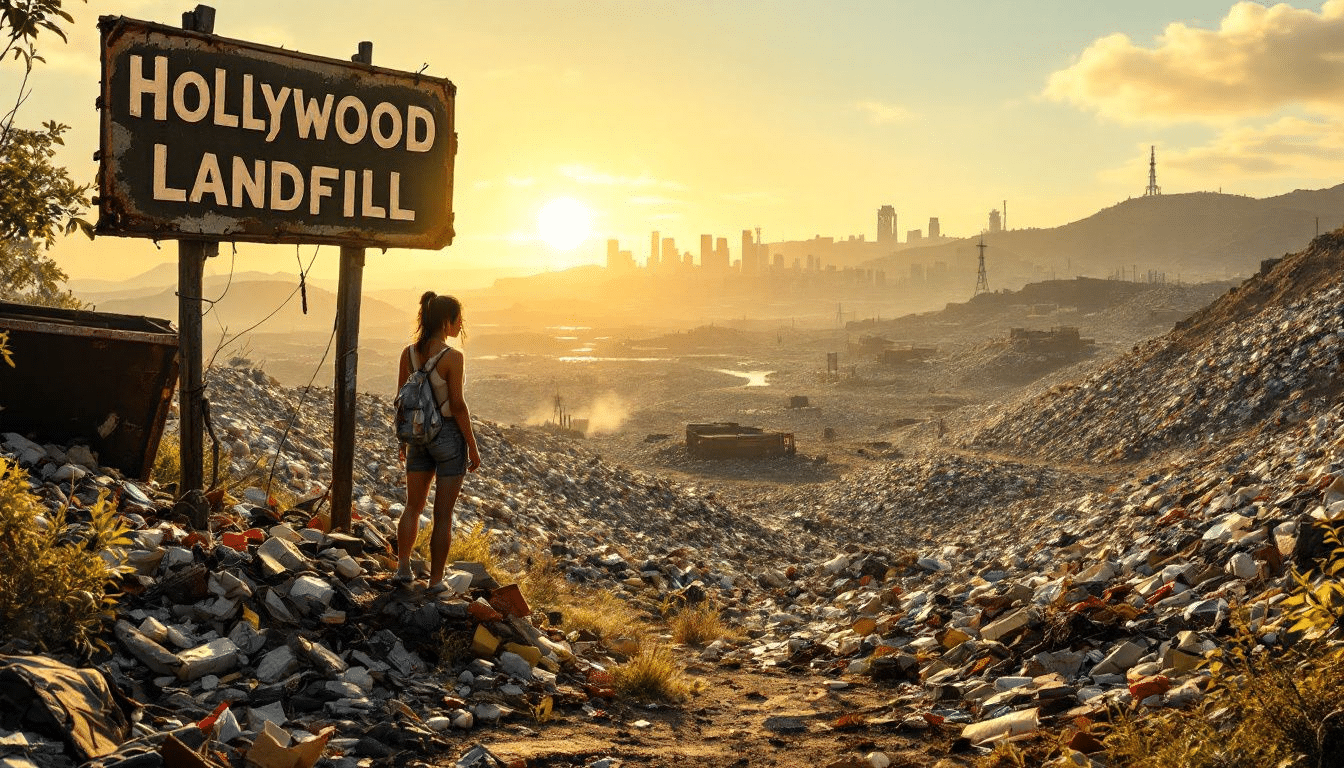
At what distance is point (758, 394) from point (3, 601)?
53242 millimetres

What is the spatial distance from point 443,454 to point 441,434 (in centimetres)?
14

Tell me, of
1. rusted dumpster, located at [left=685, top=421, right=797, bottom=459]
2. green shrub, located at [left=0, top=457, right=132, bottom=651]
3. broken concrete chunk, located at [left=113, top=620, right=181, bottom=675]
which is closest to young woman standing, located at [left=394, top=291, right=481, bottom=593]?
broken concrete chunk, located at [left=113, top=620, right=181, bottom=675]

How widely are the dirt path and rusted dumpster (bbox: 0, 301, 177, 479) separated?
180 inches

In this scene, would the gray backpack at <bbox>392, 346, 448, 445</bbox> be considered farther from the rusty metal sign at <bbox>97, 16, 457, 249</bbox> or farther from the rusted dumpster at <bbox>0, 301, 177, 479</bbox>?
the rusted dumpster at <bbox>0, 301, 177, 479</bbox>

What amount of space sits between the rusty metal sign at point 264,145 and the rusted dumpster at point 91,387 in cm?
148

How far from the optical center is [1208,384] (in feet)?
68.8

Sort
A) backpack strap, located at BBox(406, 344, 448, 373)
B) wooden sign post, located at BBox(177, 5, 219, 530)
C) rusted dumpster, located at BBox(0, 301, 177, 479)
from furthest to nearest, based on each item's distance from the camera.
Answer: rusted dumpster, located at BBox(0, 301, 177, 479), wooden sign post, located at BBox(177, 5, 219, 530), backpack strap, located at BBox(406, 344, 448, 373)

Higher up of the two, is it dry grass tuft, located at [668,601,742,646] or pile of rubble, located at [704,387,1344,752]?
pile of rubble, located at [704,387,1344,752]

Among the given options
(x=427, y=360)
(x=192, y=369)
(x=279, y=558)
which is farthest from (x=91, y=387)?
(x=427, y=360)

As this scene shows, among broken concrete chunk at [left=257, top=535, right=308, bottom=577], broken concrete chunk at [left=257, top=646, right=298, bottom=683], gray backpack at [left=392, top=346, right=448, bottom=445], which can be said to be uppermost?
gray backpack at [left=392, top=346, right=448, bottom=445]

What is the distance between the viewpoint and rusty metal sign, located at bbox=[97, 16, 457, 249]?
253 inches

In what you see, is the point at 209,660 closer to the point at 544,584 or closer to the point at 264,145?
the point at 264,145

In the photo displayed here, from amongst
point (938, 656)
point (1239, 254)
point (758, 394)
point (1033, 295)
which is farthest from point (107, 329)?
point (1239, 254)

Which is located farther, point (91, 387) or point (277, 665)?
point (91, 387)
